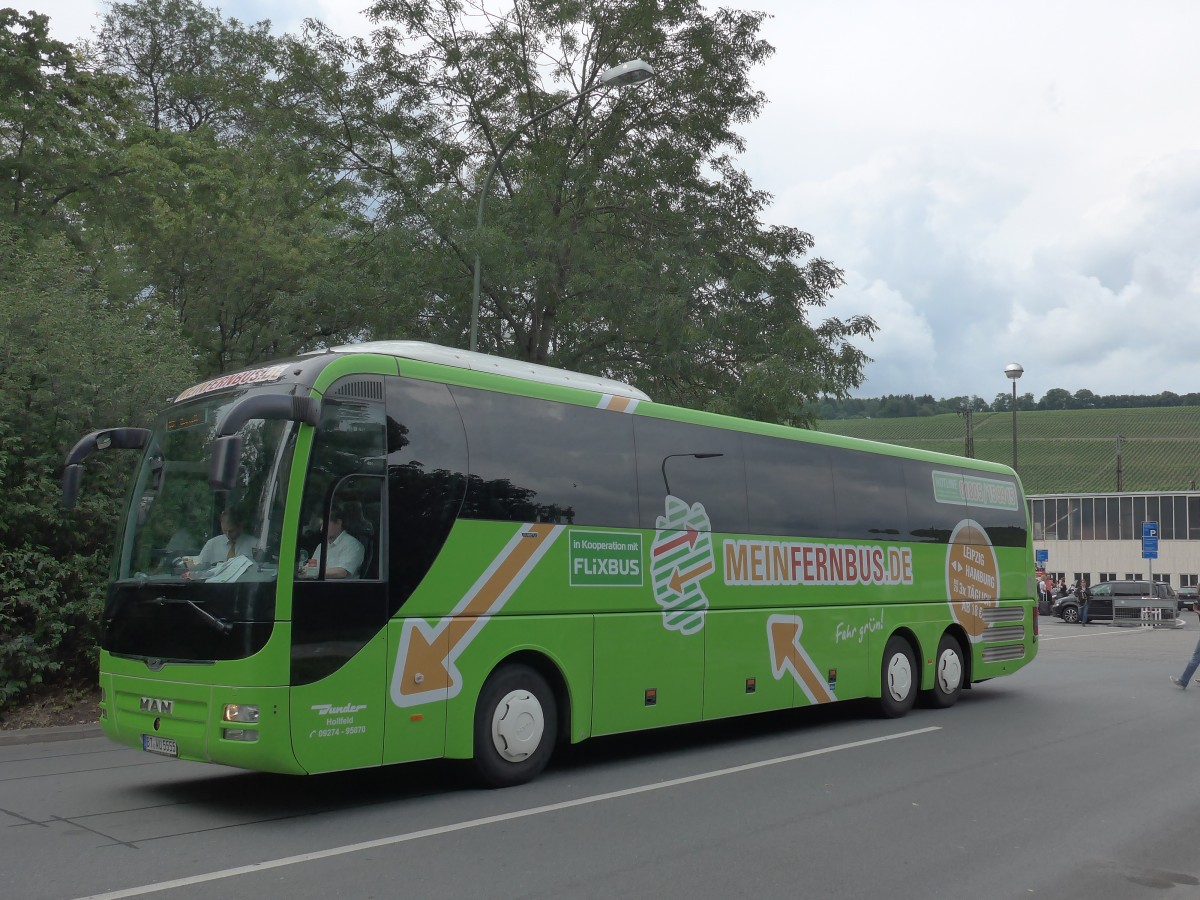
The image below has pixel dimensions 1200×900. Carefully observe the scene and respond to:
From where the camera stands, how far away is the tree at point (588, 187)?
63.4 ft

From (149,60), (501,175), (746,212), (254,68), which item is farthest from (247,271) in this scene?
(149,60)

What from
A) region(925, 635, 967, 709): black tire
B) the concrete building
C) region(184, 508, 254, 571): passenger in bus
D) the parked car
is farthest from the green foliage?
the concrete building

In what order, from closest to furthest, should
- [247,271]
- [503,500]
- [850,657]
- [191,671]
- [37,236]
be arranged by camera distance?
[191,671] → [503,500] → [850,657] → [37,236] → [247,271]

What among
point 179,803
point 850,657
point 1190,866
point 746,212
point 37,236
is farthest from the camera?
point 746,212

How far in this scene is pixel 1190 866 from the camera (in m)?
6.94

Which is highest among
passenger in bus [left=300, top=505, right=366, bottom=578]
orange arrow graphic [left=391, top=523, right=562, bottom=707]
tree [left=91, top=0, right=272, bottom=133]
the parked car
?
tree [left=91, top=0, right=272, bottom=133]

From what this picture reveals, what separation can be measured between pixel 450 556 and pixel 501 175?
12668 millimetres

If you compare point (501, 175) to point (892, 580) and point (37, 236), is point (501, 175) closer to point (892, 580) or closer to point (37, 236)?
point (37, 236)

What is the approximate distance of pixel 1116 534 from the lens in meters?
78.2

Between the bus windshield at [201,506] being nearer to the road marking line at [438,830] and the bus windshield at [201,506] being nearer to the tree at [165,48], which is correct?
the road marking line at [438,830]

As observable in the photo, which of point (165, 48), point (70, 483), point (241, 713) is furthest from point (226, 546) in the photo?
point (165, 48)

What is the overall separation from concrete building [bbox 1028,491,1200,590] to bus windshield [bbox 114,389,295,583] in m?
73.3

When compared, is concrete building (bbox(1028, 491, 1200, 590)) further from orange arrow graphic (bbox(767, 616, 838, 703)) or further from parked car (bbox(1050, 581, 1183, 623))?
orange arrow graphic (bbox(767, 616, 838, 703))

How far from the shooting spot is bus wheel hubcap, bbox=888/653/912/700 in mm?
13762
